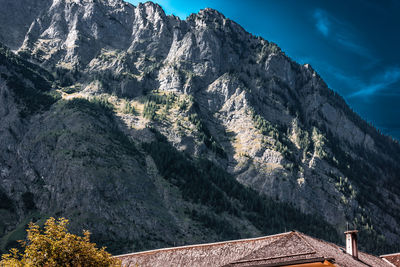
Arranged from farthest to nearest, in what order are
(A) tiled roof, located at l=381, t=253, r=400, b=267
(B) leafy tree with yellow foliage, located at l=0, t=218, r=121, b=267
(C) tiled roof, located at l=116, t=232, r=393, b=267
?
1. (A) tiled roof, located at l=381, t=253, r=400, b=267
2. (C) tiled roof, located at l=116, t=232, r=393, b=267
3. (B) leafy tree with yellow foliage, located at l=0, t=218, r=121, b=267

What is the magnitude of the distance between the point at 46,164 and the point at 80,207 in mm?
38854

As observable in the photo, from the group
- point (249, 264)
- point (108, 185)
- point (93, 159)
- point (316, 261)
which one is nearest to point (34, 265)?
point (249, 264)

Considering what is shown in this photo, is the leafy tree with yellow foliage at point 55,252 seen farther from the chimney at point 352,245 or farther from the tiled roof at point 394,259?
the tiled roof at point 394,259

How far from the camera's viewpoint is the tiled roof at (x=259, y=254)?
3219 centimetres

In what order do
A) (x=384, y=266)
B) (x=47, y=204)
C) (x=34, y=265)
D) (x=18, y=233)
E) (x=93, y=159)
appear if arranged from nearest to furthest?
(x=34, y=265), (x=384, y=266), (x=18, y=233), (x=47, y=204), (x=93, y=159)

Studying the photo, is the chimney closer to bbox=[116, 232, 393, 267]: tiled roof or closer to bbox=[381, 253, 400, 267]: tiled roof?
bbox=[116, 232, 393, 267]: tiled roof

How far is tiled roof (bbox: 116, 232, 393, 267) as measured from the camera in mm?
32188

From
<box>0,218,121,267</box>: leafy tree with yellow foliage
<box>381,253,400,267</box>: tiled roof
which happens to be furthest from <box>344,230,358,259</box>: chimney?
<box>0,218,121,267</box>: leafy tree with yellow foliage

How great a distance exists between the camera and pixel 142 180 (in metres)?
194

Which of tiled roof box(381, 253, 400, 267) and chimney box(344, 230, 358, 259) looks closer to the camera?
chimney box(344, 230, 358, 259)

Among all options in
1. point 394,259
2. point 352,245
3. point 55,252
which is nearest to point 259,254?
point 352,245

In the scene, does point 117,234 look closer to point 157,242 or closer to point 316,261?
point 157,242

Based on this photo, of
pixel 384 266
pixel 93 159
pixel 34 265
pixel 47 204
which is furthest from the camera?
pixel 93 159

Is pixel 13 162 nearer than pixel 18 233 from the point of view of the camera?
No
